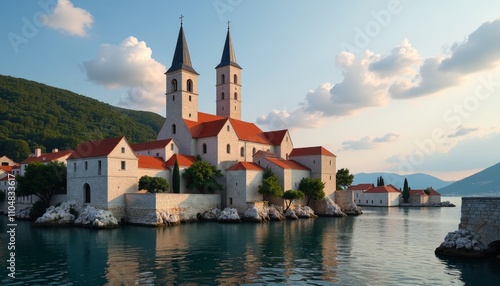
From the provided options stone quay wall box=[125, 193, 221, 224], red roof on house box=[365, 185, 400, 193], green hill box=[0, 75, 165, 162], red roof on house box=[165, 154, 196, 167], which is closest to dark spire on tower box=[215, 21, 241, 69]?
red roof on house box=[165, 154, 196, 167]

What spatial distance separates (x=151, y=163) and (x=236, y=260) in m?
30.4

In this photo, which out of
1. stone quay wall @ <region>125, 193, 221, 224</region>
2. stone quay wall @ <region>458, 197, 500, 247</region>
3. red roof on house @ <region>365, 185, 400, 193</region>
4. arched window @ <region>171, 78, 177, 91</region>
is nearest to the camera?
stone quay wall @ <region>458, 197, 500, 247</region>

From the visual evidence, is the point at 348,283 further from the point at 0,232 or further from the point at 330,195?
the point at 330,195

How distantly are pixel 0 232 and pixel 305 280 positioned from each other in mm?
30178

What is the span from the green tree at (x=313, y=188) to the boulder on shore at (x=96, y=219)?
2672 cm

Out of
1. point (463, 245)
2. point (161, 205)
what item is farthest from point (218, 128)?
point (463, 245)

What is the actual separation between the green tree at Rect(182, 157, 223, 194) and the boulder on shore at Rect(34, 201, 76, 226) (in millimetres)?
14035

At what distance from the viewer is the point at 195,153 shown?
5959 centimetres

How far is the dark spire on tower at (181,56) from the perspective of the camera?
6278cm

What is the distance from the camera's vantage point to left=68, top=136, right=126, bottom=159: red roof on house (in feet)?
148

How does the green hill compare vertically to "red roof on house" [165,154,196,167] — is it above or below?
above

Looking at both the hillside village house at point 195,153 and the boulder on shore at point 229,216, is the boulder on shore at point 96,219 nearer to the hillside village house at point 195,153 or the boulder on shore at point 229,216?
the hillside village house at point 195,153

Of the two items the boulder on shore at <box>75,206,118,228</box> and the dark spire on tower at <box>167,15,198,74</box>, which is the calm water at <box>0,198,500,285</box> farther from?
the dark spire on tower at <box>167,15,198,74</box>

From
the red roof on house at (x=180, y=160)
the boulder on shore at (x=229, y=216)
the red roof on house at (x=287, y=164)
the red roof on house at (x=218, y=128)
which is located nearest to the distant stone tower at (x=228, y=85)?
the red roof on house at (x=218, y=128)
